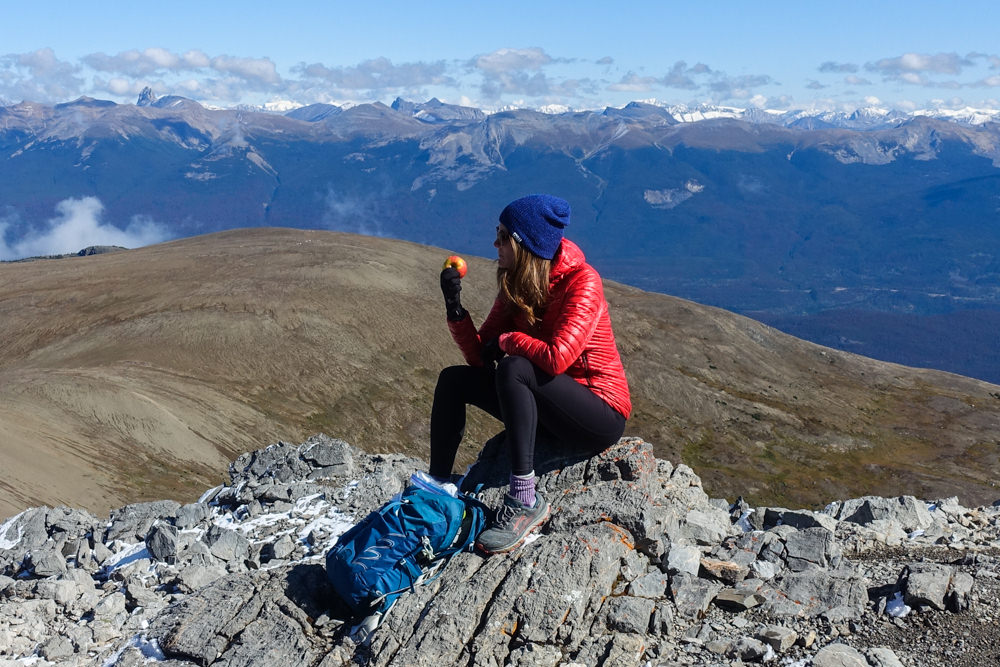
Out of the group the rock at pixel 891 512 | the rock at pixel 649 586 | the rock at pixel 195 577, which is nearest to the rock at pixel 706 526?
the rock at pixel 649 586

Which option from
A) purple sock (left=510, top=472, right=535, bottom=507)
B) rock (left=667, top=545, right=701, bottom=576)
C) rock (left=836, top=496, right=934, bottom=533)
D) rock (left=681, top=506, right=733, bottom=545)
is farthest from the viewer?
rock (left=836, top=496, right=934, bottom=533)

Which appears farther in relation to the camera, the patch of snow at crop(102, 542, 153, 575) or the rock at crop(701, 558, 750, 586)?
the patch of snow at crop(102, 542, 153, 575)

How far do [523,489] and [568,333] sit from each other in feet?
6.42

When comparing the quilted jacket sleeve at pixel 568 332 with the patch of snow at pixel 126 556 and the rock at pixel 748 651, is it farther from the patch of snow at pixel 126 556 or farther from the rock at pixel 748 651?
the patch of snow at pixel 126 556

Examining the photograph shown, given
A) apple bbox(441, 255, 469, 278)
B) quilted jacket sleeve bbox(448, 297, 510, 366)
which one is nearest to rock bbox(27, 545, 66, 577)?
quilted jacket sleeve bbox(448, 297, 510, 366)

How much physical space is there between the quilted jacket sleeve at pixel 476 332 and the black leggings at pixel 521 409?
0.32 metres

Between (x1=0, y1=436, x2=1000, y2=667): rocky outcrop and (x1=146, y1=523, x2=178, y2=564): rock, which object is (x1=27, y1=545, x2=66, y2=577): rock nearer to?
(x1=0, y1=436, x2=1000, y2=667): rocky outcrop

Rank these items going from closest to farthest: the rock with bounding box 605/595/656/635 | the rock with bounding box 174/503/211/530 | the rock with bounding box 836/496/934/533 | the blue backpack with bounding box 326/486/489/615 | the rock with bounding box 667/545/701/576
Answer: the rock with bounding box 605/595/656/635
the blue backpack with bounding box 326/486/489/615
the rock with bounding box 667/545/701/576
the rock with bounding box 836/496/934/533
the rock with bounding box 174/503/211/530

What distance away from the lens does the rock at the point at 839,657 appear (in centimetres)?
776

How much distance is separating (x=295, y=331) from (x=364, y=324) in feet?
29.4

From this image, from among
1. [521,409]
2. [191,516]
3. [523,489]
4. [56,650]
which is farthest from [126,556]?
[521,409]

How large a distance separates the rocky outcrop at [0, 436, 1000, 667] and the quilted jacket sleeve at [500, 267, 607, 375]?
2.18m

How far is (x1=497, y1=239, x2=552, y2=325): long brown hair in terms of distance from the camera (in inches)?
376

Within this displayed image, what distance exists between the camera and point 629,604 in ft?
28.6
